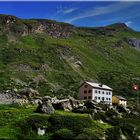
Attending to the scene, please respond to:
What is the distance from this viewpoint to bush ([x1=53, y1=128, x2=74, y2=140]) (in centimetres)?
7100

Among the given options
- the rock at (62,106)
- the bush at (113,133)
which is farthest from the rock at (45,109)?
the bush at (113,133)

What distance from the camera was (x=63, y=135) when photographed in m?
71.9

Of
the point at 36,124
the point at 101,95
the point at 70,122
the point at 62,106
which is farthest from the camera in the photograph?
the point at 101,95

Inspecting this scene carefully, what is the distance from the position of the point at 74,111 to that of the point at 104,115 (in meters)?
7.42

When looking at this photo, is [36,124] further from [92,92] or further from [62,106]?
[92,92]

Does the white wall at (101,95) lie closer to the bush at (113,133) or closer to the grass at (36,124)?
the grass at (36,124)

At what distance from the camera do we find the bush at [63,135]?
71000mm

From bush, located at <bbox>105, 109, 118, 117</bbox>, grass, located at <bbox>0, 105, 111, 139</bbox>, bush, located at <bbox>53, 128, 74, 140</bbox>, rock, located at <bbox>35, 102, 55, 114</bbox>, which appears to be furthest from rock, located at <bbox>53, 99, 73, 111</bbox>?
bush, located at <bbox>53, 128, 74, 140</bbox>

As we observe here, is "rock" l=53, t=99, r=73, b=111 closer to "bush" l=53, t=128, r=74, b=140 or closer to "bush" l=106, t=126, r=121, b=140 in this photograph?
"bush" l=106, t=126, r=121, b=140

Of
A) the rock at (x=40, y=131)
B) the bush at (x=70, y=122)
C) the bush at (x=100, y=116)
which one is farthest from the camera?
the bush at (x=100, y=116)

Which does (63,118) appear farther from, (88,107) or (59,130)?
(88,107)

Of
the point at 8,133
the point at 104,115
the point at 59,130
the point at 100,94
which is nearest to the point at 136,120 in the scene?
the point at 104,115

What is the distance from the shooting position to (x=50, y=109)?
88.1 m

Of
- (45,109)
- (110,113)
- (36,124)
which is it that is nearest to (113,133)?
(36,124)
